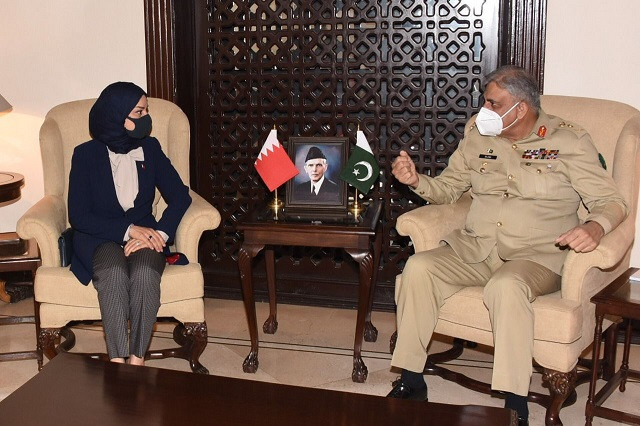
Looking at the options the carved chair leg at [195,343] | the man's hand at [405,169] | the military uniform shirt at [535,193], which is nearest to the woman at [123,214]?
the carved chair leg at [195,343]

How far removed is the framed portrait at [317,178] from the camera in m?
3.66

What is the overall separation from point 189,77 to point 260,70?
15.9 inches

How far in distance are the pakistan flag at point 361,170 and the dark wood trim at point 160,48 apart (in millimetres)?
1258

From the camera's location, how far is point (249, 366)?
144 inches

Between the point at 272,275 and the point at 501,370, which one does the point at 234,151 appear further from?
the point at 501,370

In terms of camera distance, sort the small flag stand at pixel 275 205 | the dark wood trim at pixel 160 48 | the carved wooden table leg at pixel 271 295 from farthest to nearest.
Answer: the dark wood trim at pixel 160 48 < the carved wooden table leg at pixel 271 295 < the small flag stand at pixel 275 205

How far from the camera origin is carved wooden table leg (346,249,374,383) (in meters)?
3.46

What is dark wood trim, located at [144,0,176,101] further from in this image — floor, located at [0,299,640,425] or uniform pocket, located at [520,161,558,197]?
uniform pocket, located at [520,161,558,197]

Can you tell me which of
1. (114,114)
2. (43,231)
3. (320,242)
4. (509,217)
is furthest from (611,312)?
(43,231)

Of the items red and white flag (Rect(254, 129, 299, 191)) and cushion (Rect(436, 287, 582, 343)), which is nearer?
cushion (Rect(436, 287, 582, 343))

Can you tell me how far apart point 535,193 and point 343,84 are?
1.39 metres

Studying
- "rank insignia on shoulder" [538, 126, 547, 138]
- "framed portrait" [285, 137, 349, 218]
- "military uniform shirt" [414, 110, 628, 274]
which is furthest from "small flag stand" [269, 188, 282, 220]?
"rank insignia on shoulder" [538, 126, 547, 138]

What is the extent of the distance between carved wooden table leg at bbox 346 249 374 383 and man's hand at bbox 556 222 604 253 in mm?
804

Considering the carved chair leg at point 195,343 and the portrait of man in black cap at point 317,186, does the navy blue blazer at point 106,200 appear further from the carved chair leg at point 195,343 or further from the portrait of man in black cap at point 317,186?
the portrait of man in black cap at point 317,186
